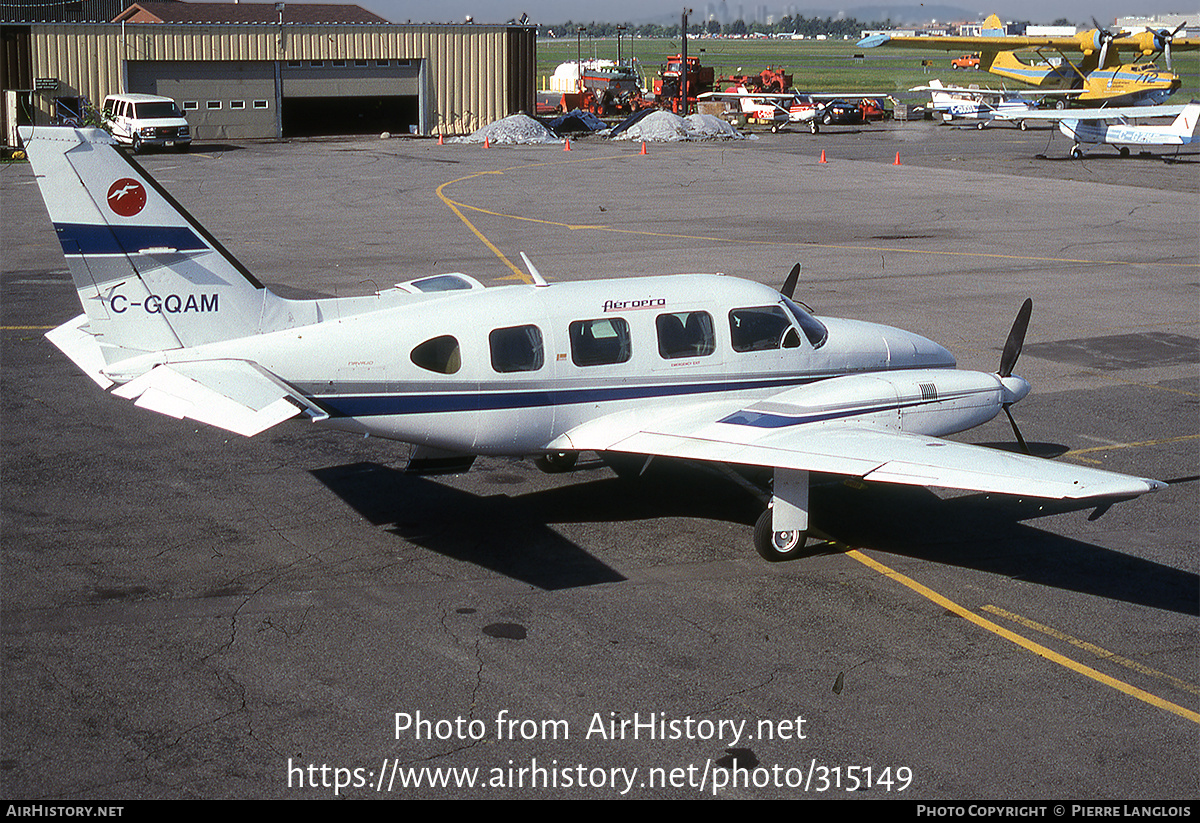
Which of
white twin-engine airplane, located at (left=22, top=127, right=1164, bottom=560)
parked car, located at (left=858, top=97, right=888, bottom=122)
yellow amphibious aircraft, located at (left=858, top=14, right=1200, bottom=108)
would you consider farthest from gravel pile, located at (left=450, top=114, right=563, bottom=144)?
white twin-engine airplane, located at (left=22, top=127, right=1164, bottom=560)

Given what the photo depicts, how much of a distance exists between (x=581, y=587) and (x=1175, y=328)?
1720 cm

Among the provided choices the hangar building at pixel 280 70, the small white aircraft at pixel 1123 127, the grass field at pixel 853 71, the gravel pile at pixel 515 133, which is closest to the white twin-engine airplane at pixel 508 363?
the small white aircraft at pixel 1123 127

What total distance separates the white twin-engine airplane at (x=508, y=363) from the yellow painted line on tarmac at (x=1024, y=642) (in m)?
0.96

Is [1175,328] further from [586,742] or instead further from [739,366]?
[586,742]

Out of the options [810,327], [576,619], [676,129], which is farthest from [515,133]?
[576,619]

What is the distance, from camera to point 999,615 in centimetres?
1107

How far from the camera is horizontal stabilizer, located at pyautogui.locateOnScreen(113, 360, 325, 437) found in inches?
410

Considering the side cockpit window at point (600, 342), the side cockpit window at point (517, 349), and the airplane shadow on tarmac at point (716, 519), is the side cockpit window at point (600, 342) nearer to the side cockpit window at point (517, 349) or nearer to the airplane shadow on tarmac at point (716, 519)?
the side cockpit window at point (517, 349)

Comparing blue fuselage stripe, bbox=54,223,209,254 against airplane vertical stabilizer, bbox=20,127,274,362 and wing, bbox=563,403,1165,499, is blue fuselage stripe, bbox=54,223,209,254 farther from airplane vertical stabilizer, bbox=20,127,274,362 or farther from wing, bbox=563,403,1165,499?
wing, bbox=563,403,1165,499

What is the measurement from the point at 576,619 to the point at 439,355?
3332mm

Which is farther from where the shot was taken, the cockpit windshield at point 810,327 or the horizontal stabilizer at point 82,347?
the cockpit windshield at point 810,327

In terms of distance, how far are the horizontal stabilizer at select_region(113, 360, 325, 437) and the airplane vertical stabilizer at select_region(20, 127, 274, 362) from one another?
60cm

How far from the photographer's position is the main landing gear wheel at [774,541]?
40.1ft

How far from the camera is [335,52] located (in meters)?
67.7
